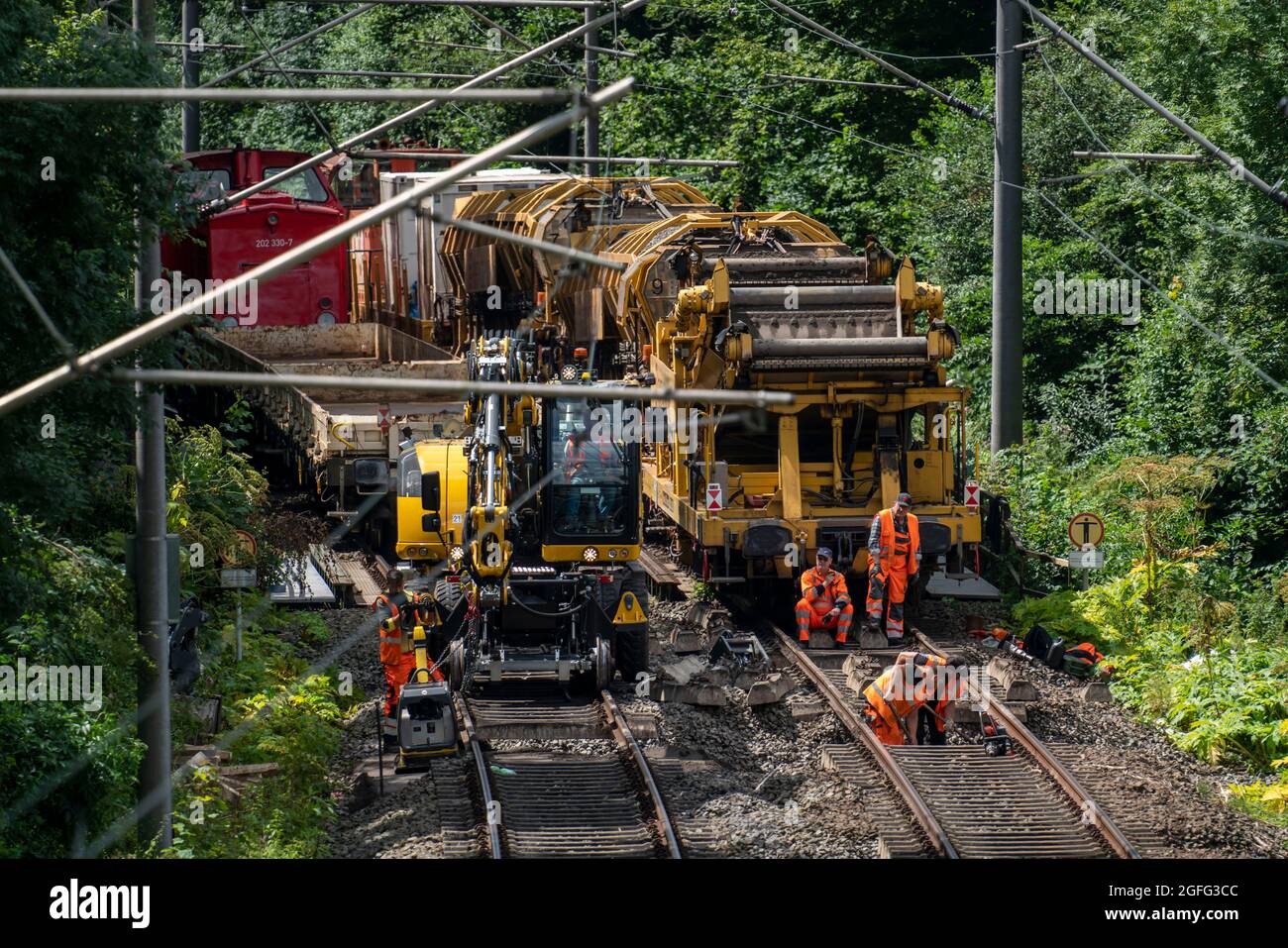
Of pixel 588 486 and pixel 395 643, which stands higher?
pixel 588 486

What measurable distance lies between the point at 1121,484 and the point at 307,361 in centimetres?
1184

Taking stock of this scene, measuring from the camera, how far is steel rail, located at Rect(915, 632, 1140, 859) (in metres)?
12.7

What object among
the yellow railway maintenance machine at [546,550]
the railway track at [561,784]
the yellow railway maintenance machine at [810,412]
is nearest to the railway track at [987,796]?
the railway track at [561,784]

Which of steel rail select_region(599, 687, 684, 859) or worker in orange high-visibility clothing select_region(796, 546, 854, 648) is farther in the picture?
worker in orange high-visibility clothing select_region(796, 546, 854, 648)

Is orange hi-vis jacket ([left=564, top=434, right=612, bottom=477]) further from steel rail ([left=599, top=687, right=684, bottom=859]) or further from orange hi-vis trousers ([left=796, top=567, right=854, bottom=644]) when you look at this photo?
orange hi-vis trousers ([left=796, top=567, right=854, bottom=644])

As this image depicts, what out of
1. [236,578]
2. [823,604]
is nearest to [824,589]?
[823,604]

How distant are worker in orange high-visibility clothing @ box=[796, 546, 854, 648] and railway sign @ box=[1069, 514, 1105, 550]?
2.31 meters

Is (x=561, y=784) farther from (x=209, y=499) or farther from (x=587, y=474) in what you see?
(x=209, y=499)

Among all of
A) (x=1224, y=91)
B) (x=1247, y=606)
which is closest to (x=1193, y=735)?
(x=1247, y=606)

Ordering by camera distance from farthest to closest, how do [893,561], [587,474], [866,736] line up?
[893,561], [587,474], [866,736]

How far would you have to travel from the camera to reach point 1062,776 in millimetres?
14164

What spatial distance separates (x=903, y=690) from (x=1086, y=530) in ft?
14.8

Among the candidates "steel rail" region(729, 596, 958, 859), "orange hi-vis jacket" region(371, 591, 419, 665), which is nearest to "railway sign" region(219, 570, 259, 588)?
"orange hi-vis jacket" region(371, 591, 419, 665)
